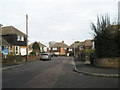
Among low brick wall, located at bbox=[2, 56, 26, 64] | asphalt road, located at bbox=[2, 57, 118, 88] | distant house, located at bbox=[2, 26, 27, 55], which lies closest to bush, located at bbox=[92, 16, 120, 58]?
asphalt road, located at bbox=[2, 57, 118, 88]

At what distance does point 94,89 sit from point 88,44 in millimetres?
80619

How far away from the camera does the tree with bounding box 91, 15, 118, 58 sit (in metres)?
18.3

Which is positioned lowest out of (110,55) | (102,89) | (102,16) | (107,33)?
(102,89)

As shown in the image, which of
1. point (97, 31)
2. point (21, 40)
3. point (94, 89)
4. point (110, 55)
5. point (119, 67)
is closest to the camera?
point (94, 89)

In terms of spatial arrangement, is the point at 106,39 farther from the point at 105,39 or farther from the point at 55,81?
the point at 55,81

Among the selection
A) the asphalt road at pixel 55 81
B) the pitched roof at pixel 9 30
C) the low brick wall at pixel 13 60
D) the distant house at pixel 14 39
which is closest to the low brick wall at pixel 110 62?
the asphalt road at pixel 55 81

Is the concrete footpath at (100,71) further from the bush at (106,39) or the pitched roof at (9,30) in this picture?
the pitched roof at (9,30)

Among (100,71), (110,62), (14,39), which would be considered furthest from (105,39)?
(14,39)

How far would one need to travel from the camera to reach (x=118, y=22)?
724 inches

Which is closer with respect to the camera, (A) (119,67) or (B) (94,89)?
(B) (94,89)

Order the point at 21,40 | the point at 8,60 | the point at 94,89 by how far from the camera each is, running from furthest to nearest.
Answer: the point at 21,40 < the point at 8,60 < the point at 94,89

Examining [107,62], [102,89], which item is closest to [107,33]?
[107,62]

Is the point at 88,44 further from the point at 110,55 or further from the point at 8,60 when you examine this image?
the point at 110,55

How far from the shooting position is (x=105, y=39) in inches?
736
